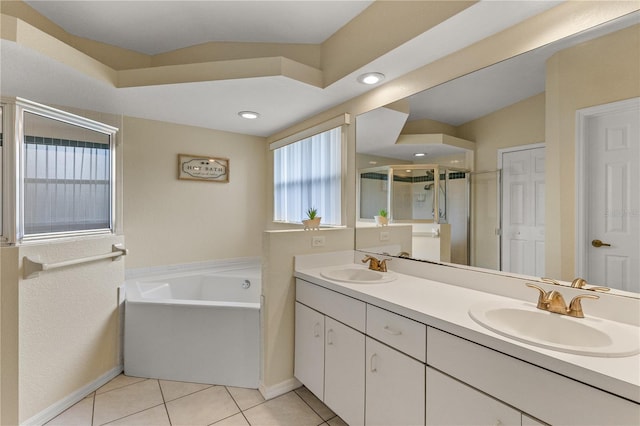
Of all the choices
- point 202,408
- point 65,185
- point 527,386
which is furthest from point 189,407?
point 527,386

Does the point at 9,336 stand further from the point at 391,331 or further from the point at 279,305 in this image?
the point at 391,331

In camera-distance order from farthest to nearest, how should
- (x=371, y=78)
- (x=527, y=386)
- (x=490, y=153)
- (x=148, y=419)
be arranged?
(x=371, y=78)
(x=148, y=419)
(x=490, y=153)
(x=527, y=386)

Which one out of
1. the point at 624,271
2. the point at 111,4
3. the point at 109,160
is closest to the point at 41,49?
the point at 111,4

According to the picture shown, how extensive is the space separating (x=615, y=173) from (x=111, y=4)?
2972 mm

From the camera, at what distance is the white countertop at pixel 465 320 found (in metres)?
0.79

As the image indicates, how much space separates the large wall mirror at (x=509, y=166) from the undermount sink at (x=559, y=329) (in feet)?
0.68

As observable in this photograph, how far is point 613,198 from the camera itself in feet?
3.84

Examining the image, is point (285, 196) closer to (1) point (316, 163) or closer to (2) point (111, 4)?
(1) point (316, 163)

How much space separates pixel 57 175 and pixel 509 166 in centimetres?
267

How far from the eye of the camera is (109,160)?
7.44 ft

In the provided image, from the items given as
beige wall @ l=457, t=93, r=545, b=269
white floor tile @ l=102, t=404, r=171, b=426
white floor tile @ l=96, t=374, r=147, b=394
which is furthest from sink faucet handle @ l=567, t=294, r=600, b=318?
white floor tile @ l=96, t=374, r=147, b=394

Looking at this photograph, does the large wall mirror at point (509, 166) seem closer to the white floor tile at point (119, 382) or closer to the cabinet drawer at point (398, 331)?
the cabinet drawer at point (398, 331)

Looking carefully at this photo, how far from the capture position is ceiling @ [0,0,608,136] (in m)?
1.75

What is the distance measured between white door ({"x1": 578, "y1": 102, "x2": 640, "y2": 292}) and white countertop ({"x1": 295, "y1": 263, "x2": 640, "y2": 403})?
1.23ft
